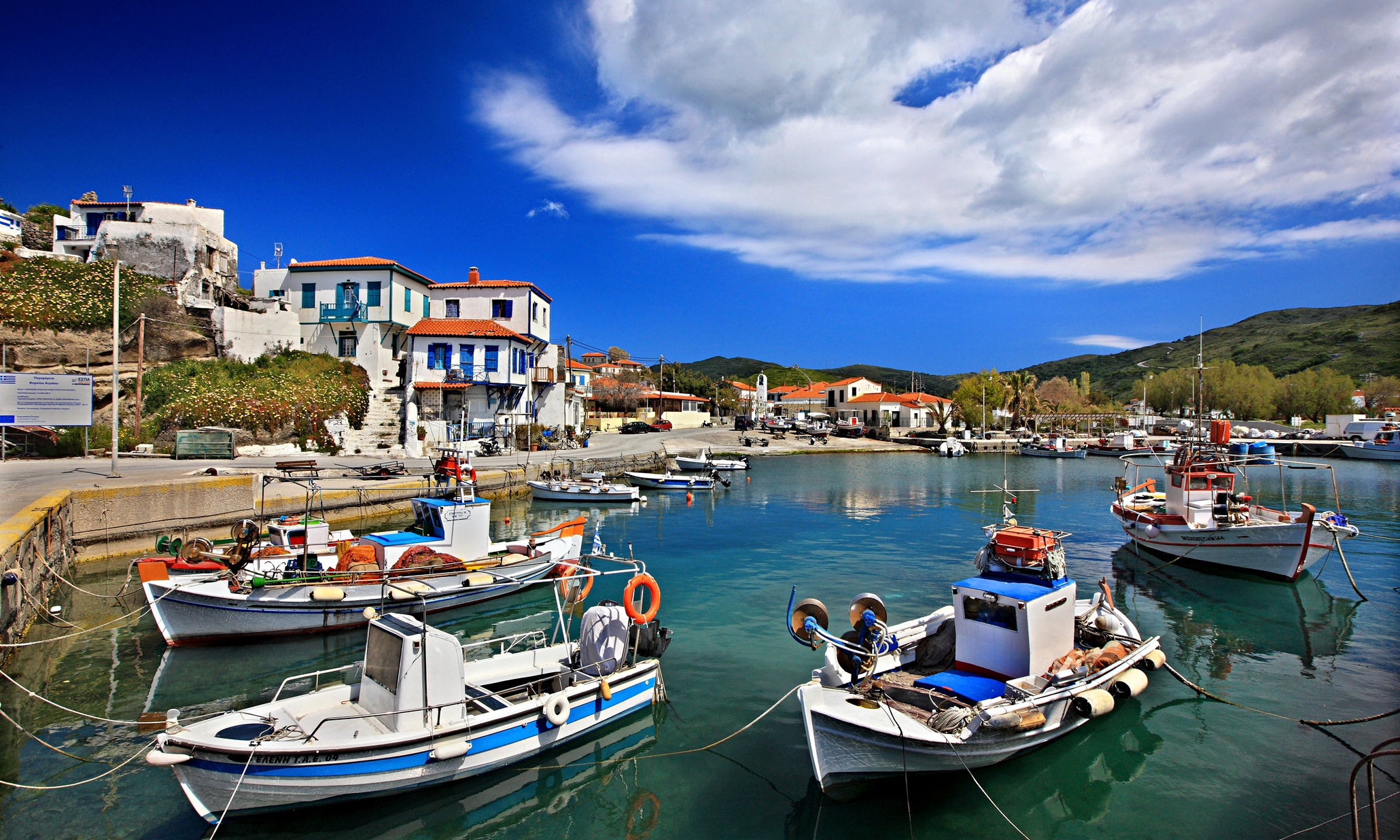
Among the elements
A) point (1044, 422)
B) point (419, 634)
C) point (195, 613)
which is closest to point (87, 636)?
point (195, 613)

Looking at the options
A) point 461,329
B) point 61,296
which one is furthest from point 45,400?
point 461,329

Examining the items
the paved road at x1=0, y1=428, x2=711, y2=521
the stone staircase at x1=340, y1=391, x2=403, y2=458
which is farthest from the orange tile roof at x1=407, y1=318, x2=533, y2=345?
the paved road at x1=0, y1=428, x2=711, y2=521

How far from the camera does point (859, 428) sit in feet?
265

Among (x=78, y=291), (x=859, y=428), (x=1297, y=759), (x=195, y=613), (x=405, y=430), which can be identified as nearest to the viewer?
(x=1297, y=759)

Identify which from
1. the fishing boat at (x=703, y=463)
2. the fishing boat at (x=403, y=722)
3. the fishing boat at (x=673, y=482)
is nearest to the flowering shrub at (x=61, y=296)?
the fishing boat at (x=673, y=482)

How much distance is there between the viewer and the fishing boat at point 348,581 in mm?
12531

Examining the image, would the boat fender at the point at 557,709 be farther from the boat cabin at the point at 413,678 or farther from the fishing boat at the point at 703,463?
the fishing boat at the point at 703,463

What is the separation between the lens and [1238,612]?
15.8 meters

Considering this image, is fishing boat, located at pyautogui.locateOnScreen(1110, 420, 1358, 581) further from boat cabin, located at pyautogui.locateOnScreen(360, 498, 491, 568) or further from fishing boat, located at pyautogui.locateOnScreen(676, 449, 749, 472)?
fishing boat, located at pyautogui.locateOnScreen(676, 449, 749, 472)

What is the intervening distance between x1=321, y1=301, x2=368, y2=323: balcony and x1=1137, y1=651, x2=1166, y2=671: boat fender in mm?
44285

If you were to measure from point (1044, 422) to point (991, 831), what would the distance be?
94.5 metres

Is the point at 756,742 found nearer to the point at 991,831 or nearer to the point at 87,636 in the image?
the point at 991,831

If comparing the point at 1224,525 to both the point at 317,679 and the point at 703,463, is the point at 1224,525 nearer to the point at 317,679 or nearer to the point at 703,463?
the point at 317,679

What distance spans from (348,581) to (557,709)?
7.78 meters
